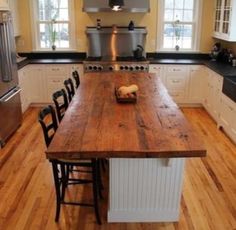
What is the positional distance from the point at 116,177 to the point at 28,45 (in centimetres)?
461

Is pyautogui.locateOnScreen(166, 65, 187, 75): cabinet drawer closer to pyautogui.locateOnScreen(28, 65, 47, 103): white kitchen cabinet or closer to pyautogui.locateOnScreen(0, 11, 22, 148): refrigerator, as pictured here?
pyautogui.locateOnScreen(28, 65, 47, 103): white kitchen cabinet

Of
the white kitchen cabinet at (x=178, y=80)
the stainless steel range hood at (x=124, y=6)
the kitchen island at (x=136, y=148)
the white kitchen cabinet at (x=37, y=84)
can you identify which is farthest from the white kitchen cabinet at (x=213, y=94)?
the white kitchen cabinet at (x=37, y=84)

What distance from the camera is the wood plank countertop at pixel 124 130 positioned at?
2068 millimetres

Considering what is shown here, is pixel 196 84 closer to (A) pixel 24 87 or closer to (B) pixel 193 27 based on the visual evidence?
(B) pixel 193 27

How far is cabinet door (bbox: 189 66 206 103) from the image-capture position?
19.0 feet

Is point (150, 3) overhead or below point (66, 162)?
overhead

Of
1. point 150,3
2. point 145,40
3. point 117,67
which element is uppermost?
point 150,3

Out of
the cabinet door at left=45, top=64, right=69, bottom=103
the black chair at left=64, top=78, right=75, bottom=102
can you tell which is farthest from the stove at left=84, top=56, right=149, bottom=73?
the black chair at left=64, top=78, right=75, bottom=102

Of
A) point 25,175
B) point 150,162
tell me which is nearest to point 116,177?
point 150,162

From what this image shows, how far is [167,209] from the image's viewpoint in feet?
8.68

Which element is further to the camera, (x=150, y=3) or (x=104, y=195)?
(x=150, y=3)

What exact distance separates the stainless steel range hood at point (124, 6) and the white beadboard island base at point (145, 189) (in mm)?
3927

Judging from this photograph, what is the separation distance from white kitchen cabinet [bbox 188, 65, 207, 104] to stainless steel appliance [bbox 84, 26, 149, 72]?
928 millimetres

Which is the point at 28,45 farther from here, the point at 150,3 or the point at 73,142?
the point at 73,142
